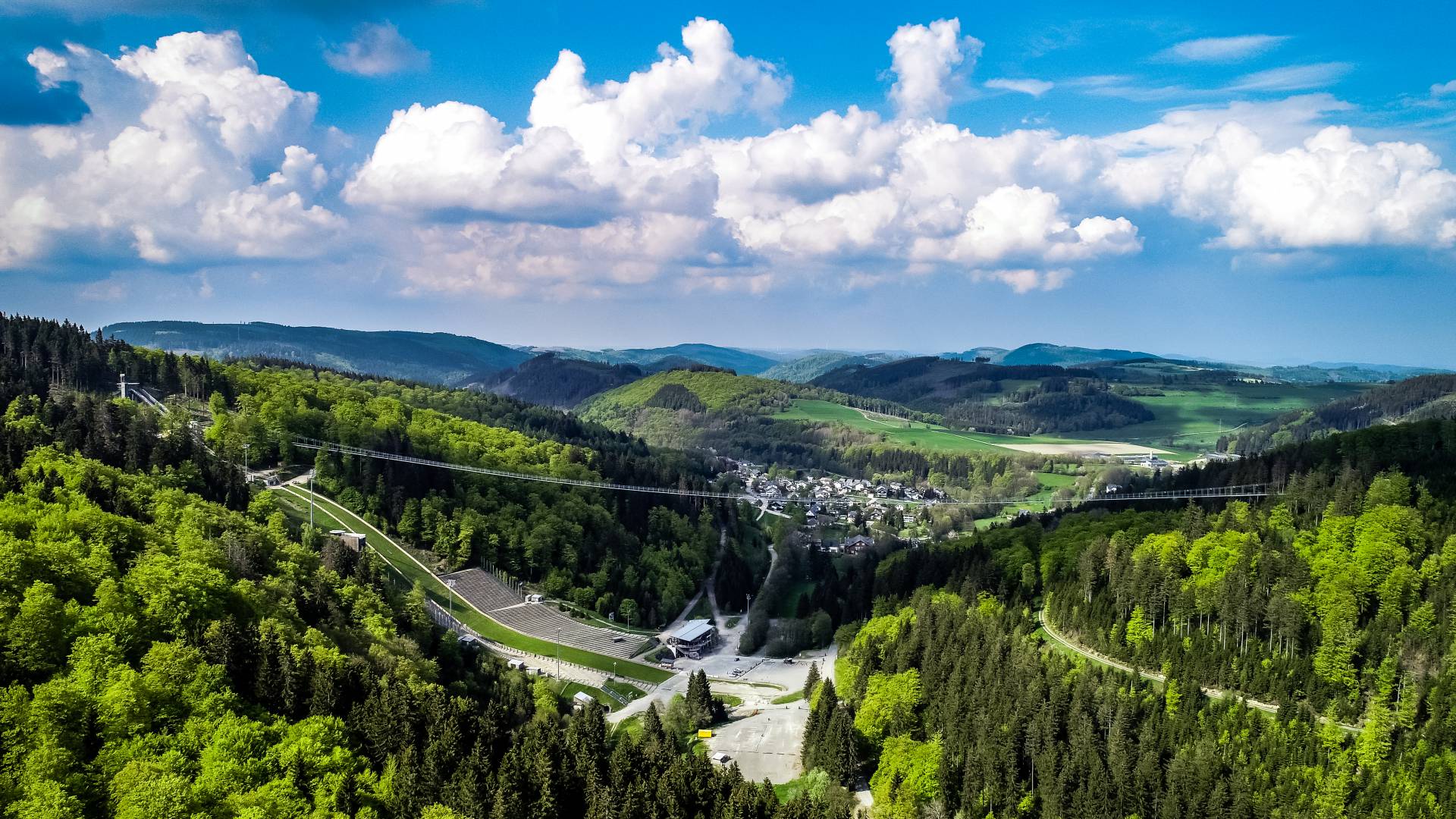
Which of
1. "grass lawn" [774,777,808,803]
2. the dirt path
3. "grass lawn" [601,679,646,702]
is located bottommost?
"grass lawn" [601,679,646,702]

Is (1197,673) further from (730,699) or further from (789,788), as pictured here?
(730,699)

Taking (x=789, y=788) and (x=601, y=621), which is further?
(x=601, y=621)

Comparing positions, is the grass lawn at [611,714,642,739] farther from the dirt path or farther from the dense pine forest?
the dirt path

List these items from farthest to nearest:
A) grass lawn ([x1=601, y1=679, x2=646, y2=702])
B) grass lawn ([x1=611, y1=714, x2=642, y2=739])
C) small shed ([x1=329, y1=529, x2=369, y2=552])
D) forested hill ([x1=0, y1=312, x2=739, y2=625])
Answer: forested hill ([x1=0, y1=312, x2=739, y2=625]) < small shed ([x1=329, y1=529, x2=369, y2=552]) < grass lawn ([x1=601, y1=679, x2=646, y2=702]) < grass lawn ([x1=611, y1=714, x2=642, y2=739])

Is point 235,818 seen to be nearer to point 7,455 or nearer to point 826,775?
point 826,775

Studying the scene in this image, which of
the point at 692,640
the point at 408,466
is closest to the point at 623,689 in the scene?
the point at 692,640

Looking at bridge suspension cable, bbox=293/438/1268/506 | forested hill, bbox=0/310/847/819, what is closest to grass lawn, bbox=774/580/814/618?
bridge suspension cable, bbox=293/438/1268/506

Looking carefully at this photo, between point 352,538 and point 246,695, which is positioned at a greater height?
point 352,538
